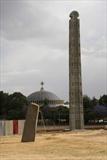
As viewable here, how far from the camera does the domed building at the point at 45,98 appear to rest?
5571 inches

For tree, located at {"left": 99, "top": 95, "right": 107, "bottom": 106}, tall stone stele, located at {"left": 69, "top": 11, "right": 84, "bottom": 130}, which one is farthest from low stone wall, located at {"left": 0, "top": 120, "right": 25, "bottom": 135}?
tree, located at {"left": 99, "top": 95, "right": 107, "bottom": 106}

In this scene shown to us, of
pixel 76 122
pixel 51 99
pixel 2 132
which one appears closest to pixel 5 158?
pixel 2 132

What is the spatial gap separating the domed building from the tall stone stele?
252 feet

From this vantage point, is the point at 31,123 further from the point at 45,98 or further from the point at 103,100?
the point at 45,98

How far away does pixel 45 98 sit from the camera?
142750 mm

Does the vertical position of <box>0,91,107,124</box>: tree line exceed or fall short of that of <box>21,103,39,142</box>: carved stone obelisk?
it exceeds it

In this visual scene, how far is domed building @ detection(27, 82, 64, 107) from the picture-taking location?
142 m

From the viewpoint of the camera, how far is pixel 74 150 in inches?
854

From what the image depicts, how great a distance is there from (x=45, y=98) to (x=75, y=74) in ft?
273

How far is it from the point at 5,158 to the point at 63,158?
221 centimetres

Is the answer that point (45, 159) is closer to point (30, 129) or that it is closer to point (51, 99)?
point (30, 129)

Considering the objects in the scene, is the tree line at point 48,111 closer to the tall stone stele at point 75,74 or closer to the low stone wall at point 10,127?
the tall stone stele at point 75,74

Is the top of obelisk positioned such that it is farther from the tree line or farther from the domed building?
the domed building

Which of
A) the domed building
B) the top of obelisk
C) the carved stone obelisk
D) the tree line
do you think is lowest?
the carved stone obelisk
